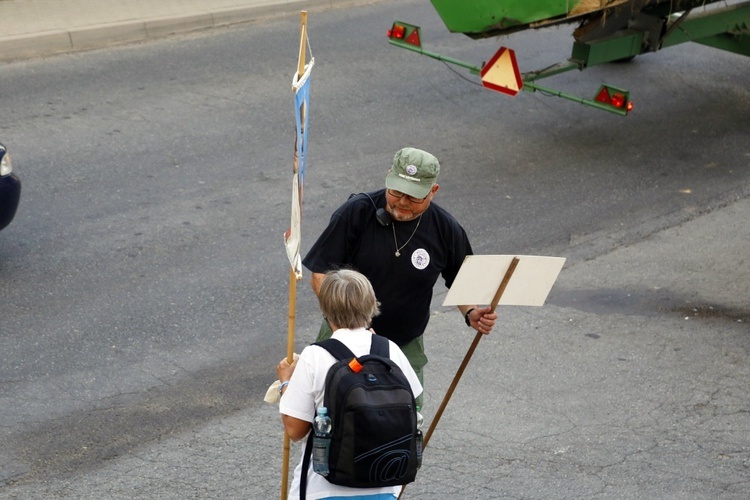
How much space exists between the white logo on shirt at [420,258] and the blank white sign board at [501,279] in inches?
7.4

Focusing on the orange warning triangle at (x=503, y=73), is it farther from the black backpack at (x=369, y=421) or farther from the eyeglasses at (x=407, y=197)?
the black backpack at (x=369, y=421)

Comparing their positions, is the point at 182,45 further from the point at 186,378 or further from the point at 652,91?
the point at 186,378

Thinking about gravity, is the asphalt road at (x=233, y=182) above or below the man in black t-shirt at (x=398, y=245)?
below

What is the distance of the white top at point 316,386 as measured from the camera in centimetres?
383

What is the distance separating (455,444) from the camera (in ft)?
19.3

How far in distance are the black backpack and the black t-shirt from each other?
2.78 feet

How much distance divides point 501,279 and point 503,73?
578cm

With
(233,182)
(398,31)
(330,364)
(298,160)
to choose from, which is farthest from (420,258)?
(398,31)

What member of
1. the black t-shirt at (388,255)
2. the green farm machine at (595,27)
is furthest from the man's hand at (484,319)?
the green farm machine at (595,27)

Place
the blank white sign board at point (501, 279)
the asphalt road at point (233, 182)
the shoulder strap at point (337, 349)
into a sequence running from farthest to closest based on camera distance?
the asphalt road at point (233, 182) → the blank white sign board at point (501, 279) → the shoulder strap at point (337, 349)

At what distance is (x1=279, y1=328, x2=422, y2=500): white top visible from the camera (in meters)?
3.83

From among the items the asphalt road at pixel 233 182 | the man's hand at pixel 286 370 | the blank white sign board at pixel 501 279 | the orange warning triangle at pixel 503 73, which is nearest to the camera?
the man's hand at pixel 286 370

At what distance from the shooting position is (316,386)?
3.84 metres

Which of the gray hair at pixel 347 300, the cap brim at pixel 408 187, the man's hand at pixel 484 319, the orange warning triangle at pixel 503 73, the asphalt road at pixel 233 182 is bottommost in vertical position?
the asphalt road at pixel 233 182
